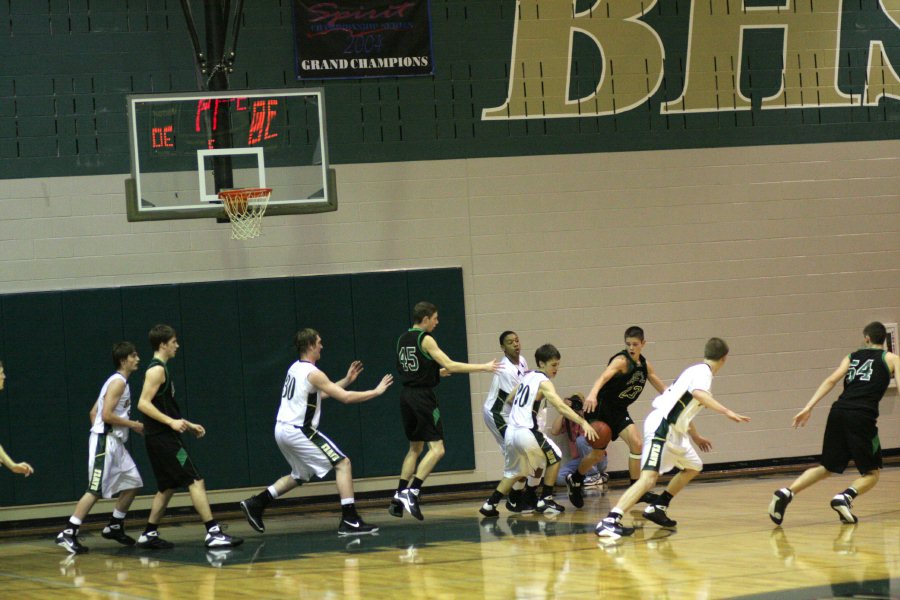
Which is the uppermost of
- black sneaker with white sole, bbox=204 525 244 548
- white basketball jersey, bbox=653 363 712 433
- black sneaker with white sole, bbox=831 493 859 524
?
white basketball jersey, bbox=653 363 712 433

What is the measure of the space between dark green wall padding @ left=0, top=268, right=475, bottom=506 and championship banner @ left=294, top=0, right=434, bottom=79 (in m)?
2.46

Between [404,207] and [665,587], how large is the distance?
744 centimetres

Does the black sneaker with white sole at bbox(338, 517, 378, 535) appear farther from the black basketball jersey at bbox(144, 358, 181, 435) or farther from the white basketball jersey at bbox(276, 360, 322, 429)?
the black basketball jersey at bbox(144, 358, 181, 435)

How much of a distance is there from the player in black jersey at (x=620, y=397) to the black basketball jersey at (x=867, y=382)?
7.32 feet

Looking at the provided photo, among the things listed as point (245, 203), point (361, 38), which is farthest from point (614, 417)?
point (361, 38)

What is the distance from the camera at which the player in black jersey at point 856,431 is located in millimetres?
9406

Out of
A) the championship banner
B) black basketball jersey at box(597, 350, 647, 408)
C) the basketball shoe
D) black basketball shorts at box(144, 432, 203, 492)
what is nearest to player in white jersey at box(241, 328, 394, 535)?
black basketball shorts at box(144, 432, 203, 492)

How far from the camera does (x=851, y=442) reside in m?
9.44

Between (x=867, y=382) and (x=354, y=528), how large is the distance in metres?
4.63

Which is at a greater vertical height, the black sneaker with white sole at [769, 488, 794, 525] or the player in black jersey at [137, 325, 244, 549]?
the player in black jersey at [137, 325, 244, 549]

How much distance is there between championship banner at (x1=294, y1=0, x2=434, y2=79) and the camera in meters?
13.5

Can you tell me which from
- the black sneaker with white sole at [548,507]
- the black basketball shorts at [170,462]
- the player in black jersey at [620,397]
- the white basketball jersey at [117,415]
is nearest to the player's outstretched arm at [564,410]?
the player in black jersey at [620,397]

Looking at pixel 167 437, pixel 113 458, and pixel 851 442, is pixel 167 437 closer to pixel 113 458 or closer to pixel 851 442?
pixel 113 458

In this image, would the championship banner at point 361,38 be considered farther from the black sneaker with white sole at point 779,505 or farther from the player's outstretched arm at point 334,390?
the black sneaker with white sole at point 779,505
